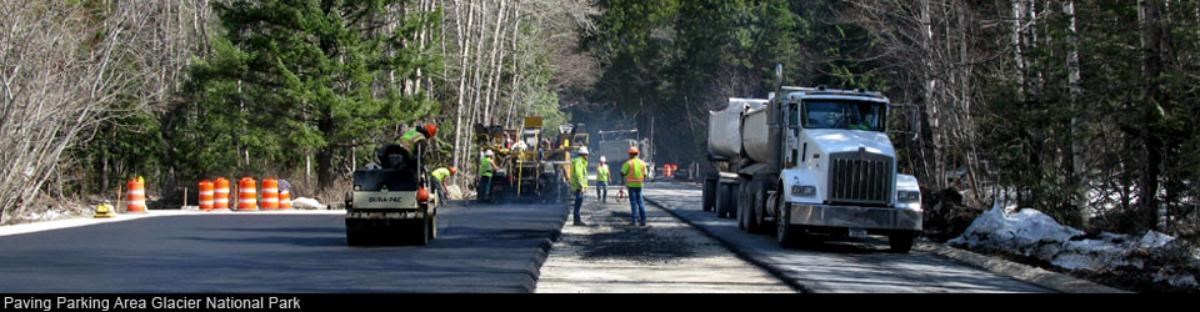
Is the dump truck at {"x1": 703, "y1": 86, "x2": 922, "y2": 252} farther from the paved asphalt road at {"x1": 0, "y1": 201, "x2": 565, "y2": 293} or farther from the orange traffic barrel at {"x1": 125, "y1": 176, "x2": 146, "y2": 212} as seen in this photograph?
the orange traffic barrel at {"x1": 125, "y1": 176, "x2": 146, "y2": 212}

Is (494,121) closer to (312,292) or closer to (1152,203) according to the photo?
(1152,203)

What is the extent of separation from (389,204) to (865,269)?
6.65 meters

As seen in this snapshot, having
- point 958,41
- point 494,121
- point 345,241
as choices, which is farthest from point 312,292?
point 494,121

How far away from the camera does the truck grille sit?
855 inches

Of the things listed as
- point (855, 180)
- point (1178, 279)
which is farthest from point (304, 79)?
point (1178, 279)

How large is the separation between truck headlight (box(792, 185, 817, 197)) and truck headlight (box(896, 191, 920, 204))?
1.22m

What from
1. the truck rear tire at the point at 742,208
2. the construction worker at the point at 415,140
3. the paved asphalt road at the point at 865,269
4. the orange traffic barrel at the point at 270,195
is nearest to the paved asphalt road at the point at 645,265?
the paved asphalt road at the point at 865,269

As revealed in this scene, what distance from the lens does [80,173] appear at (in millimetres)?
40375

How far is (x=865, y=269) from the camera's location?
1812cm

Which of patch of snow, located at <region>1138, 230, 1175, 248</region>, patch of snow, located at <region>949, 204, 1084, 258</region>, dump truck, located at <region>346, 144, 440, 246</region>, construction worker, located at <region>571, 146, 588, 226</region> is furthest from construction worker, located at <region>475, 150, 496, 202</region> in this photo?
patch of snow, located at <region>1138, 230, 1175, 248</region>

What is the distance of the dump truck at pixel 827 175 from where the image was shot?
21.5 metres

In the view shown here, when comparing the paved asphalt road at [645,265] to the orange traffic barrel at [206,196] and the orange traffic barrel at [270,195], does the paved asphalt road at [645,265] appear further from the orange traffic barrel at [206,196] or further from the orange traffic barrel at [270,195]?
the orange traffic barrel at [206,196]

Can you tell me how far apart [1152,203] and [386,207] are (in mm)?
10666

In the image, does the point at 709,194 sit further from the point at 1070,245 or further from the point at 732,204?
the point at 1070,245
